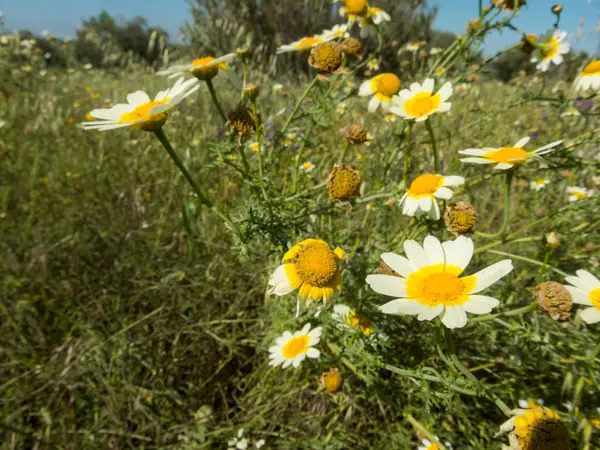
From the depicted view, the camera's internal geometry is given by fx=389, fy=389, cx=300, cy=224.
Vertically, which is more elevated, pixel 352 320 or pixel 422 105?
pixel 422 105

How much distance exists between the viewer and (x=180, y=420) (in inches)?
56.2

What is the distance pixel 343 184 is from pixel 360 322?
0.45m

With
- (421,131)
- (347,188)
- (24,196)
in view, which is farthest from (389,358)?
(24,196)

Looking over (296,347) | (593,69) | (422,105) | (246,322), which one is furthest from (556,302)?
(246,322)

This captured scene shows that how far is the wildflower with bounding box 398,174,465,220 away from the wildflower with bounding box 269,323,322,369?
54 cm

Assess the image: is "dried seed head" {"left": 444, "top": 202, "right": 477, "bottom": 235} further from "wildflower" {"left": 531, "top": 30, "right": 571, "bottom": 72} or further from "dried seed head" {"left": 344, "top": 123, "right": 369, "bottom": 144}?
"wildflower" {"left": 531, "top": 30, "right": 571, "bottom": 72}

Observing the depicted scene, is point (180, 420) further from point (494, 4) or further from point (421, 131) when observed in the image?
point (421, 131)

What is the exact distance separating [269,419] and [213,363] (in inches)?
13.4

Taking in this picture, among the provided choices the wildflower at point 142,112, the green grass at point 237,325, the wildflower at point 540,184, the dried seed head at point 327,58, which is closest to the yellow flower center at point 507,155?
the green grass at point 237,325

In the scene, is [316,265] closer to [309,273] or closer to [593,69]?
[309,273]

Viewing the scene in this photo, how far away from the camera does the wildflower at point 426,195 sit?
3.10 feet

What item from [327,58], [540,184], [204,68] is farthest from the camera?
[540,184]

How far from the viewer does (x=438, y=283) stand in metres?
0.78

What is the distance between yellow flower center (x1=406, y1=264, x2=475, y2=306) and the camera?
772mm
